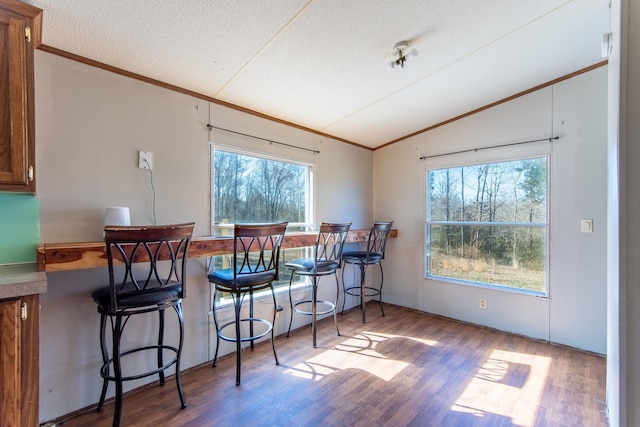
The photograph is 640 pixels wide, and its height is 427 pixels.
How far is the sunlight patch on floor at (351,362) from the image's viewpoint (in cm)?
220

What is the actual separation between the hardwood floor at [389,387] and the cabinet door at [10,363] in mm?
Result: 709

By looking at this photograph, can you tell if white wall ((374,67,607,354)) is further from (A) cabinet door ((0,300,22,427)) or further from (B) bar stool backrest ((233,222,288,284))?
(A) cabinet door ((0,300,22,427))

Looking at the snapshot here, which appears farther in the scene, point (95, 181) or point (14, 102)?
point (95, 181)

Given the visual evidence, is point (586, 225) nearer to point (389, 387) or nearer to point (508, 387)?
point (508, 387)

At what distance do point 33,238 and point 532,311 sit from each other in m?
3.98

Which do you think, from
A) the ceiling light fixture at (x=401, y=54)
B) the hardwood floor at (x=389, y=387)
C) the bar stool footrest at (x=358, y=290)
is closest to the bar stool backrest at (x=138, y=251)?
the hardwood floor at (x=389, y=387)

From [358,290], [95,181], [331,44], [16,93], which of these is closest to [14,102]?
[16,93]

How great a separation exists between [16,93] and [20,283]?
877mm

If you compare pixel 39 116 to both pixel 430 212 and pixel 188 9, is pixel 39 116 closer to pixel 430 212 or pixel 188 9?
pixel 188 9

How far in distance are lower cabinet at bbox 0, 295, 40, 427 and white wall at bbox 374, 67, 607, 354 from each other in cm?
347

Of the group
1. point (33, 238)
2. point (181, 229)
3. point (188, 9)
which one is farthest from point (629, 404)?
point (33, 238)

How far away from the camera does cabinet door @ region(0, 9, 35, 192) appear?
51.2 inches

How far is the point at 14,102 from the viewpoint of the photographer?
1.32m

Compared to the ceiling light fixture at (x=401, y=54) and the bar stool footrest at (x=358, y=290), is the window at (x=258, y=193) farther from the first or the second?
the ceiling light fixture at (x=401, y=54)
